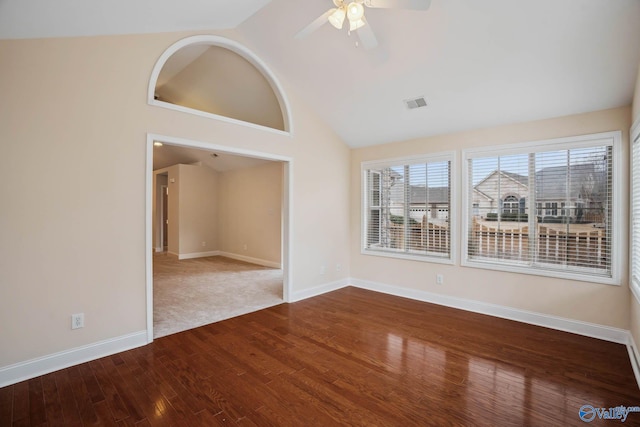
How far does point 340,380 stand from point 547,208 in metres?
3.15

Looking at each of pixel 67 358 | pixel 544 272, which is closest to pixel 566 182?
pixel 544 272

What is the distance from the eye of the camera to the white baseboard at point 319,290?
4.48m

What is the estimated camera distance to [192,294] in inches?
187

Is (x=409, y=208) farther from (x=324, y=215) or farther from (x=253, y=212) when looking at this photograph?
(x=253, y=212)

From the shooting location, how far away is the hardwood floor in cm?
198

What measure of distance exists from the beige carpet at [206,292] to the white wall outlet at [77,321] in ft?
2.55

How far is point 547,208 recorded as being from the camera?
350 centimetres

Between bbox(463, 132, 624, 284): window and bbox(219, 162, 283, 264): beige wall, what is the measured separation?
4.28 m

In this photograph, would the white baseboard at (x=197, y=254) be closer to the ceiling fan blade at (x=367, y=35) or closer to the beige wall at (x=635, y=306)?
the ceiling fan blade at (x=367, y=35)

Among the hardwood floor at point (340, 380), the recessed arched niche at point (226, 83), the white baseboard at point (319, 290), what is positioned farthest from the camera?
the white baseboard at point (319, 290)

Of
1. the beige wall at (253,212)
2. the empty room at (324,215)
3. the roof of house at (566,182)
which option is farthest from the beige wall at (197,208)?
the roof of house at (566,182)

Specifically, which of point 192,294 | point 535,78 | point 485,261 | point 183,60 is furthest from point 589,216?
point 183,60

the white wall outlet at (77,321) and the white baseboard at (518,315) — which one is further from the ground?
the white wall outlet at (77,321)

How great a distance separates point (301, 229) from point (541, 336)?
10.6 feet
